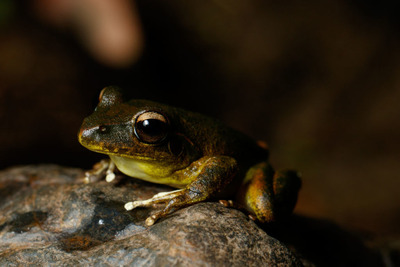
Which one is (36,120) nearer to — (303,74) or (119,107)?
(119,107)

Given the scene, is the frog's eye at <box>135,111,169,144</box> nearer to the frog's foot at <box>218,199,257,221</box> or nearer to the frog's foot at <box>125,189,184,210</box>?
the frog's foot at <box>125,189,184,210</box>

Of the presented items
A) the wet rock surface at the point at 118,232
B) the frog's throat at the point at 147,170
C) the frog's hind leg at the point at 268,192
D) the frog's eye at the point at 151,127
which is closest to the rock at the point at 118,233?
the wet rock surface at the point at 118,232

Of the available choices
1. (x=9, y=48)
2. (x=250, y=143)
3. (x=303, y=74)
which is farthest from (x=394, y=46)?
(x=9, y=48)

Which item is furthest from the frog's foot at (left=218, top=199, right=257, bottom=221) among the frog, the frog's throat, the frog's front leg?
the frog's throat

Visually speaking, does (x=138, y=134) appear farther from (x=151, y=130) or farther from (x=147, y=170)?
(x=147, y=170)

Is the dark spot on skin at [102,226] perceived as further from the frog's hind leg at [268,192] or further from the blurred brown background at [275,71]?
the blurred brown background at [275,71]

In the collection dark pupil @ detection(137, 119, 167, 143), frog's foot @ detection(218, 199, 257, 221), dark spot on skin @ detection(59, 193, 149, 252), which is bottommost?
dark spot on skin @ detection(59, 193, 149, 252)

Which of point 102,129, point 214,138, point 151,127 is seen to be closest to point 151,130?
point 151,127
